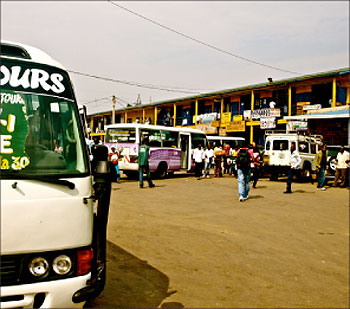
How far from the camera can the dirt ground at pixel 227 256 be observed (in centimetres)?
413

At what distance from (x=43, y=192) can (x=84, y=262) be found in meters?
0.60

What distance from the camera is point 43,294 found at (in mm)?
2490

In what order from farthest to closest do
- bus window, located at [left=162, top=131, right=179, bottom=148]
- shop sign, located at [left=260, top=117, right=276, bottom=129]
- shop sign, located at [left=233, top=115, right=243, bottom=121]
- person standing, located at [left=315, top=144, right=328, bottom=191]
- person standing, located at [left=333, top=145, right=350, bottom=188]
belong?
1. shop sign, located at [left=233, top=115, right=243, bottom=121]
2. shop sign, located at [left=260, top=117, right=276, bottom=129]
3. bus window, located at [left=162, top=131, right=179, bottom=148]
4. person standing, located at [left=333, top=145, right=350, bottom=188]
5. person standing, located at [left=315, top=144, right=328, bottom=191]

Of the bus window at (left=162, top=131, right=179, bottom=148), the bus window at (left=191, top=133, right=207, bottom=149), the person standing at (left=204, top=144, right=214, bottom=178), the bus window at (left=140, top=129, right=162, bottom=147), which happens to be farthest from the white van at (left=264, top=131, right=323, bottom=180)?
the bus window at (left=140, top=129, right=162, bottom=147)

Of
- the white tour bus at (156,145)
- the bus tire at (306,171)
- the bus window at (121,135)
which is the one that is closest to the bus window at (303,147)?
the bus tire at (306,171)

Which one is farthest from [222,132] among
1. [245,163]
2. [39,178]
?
[39,178]

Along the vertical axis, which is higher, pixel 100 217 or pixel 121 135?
pixel 121 135

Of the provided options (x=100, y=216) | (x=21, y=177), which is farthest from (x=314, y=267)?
(x=21, y=177)

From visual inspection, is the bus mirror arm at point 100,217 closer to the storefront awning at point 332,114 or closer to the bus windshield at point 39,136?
the bus windshield at point 39,136

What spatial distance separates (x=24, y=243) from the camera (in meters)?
2.46

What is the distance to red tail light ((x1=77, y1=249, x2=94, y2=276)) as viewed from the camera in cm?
270

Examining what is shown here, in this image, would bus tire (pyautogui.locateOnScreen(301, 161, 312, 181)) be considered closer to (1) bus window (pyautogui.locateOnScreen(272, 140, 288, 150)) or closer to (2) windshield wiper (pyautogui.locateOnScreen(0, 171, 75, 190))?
(1) bus window (pyautogui.locateOnScreen(272, 140, 288, 150))

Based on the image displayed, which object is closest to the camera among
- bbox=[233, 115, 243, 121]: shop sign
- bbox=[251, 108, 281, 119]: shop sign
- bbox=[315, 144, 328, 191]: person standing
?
bbox=[315, 144, 328, 191]: person standing

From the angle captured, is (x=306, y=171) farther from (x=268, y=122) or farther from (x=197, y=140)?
(x=268, y=122)
